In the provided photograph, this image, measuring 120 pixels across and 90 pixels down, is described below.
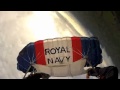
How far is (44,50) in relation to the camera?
4332 mm

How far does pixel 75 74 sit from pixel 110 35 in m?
1.12

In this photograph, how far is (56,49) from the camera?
13.7 feet

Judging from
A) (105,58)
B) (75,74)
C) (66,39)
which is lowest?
(75,74)

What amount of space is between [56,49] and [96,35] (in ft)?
3.74

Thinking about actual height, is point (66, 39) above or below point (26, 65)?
above
